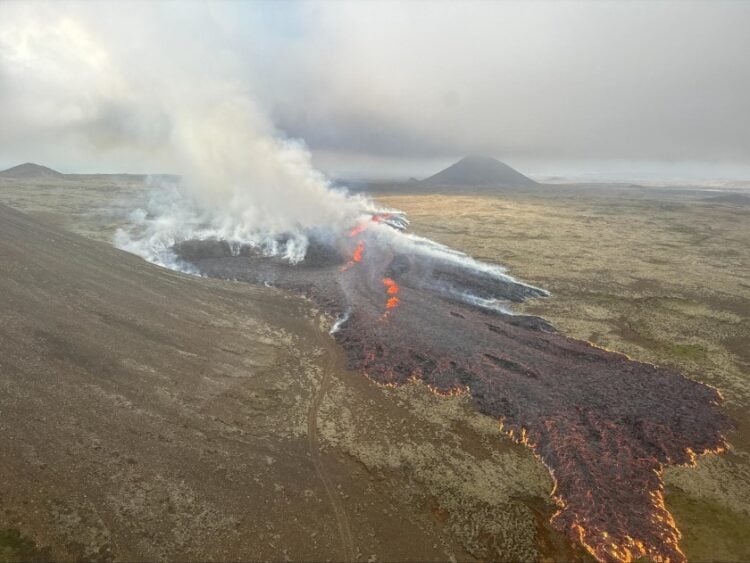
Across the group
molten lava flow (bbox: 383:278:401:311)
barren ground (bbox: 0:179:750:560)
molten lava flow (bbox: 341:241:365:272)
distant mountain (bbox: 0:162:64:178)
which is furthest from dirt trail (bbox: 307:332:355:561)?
distant mountain (bbox: 0:162:64:178)

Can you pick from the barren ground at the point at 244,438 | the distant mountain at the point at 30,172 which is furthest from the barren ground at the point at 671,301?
the distant mountain at the point at 30,172

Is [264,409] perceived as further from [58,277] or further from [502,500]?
[58,277]

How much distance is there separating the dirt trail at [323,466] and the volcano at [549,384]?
1669 mm

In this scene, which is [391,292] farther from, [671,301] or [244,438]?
[671,301]

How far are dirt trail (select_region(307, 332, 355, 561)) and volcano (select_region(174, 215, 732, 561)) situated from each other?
1669 mm

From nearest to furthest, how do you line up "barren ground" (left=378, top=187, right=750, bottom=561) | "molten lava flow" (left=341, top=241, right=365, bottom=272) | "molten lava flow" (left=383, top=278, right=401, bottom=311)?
"barren ground" (left=378, top=187, right=750, bottom=561)
"molten lava flow" (left=383, top=278, right=401, bottom=311)
"molten lava flow" (left=341, top=241, right=365, bottom=272)

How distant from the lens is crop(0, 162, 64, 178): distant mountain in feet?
512

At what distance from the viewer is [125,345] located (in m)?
21.0

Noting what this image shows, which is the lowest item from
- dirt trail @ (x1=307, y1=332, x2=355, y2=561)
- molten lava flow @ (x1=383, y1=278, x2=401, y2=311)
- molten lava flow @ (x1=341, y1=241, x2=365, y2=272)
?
dirt trail @ (x1=307, y1=332, x2=355, y2=561)

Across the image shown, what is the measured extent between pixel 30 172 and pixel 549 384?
20690 cm

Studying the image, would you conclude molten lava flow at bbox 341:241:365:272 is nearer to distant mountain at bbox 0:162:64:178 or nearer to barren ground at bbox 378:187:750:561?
barren ground at bbox 378:187:750:561

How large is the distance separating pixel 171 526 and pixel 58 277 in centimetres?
1969

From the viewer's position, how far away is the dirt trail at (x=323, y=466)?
13.0 metres

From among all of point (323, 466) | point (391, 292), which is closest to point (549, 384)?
point (323, 466)
